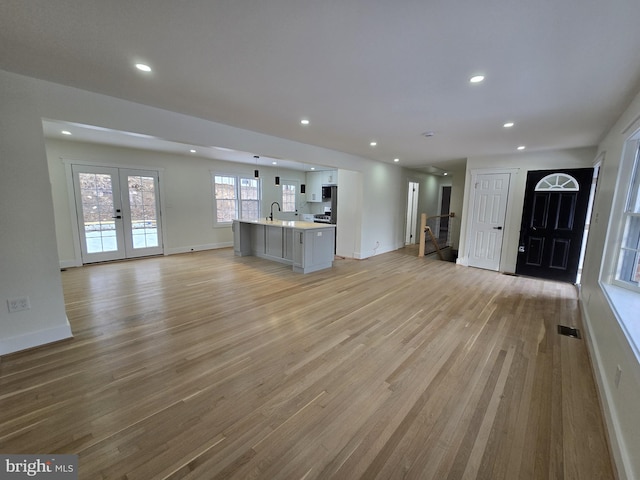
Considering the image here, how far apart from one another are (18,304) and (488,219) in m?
7.36

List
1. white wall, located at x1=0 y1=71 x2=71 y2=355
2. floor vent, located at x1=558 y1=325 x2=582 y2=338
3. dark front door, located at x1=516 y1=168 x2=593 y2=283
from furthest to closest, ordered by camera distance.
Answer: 1. dark front door, located at x1=516 y1=168 x2=593 y2=283
2. floor vent, located at x1=558 y1=325 x2=582 y2=338
3. white wall, located at x1=0 y1=71 x2=71 y2=355

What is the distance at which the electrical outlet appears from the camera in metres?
2.42

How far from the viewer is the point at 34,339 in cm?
254

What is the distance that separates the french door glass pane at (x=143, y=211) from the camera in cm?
611

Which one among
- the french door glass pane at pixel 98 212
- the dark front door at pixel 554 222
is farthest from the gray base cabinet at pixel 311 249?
the french door glass pane at pixel 98 212

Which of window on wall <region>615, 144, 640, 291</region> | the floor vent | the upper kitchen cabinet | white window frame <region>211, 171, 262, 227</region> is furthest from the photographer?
the upper kitchen cabinet

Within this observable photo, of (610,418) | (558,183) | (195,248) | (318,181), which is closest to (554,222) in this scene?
(558,183)

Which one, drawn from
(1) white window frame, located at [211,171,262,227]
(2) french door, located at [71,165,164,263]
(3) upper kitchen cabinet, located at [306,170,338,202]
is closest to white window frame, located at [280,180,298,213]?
(3) upper kitchen cabinet, located at [306,170,338,202]

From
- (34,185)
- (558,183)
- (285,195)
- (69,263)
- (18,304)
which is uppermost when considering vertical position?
(558,183)

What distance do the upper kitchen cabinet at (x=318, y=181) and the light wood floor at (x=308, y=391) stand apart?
581 cm

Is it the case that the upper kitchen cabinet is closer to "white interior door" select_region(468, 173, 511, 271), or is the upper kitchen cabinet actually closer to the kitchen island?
the kitchen island

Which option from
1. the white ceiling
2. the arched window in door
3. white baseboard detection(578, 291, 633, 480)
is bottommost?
white baseboard detection(578, 291, 633, 480)

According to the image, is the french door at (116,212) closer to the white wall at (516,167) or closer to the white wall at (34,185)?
the white wall at (34,185)

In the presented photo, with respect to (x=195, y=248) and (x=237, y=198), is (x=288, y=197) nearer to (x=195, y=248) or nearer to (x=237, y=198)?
(x=237, y=198)
